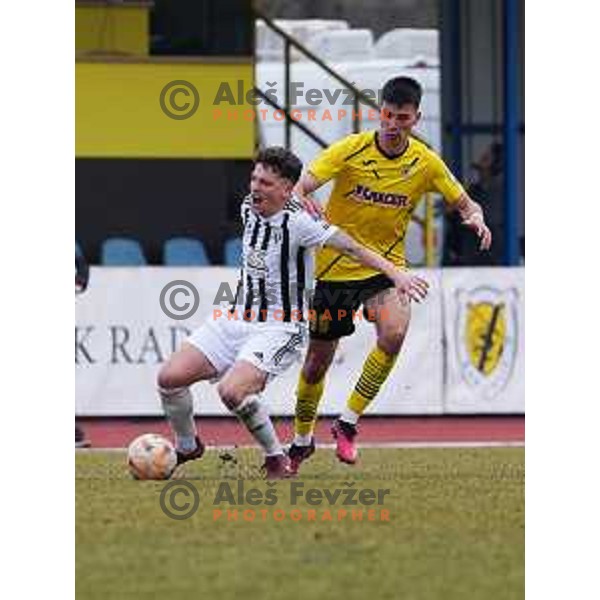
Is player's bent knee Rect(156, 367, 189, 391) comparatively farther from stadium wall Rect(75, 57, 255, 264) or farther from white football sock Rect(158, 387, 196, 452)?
stadium wall Rect(75, 57, 255, 264)

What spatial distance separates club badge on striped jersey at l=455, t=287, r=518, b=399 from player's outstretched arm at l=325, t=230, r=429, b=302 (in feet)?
21.5

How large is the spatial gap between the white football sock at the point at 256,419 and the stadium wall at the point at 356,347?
5.79 metres

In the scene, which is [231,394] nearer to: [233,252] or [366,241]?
[366,241]

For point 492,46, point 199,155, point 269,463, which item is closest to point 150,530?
point 269,463

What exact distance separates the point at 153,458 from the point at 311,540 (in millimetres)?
2218

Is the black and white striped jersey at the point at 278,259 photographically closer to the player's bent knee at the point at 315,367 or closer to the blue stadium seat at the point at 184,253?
the player's bent knee at the point at 315,367

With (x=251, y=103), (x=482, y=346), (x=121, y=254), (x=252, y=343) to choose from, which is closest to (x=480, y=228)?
(x=252, y=343)

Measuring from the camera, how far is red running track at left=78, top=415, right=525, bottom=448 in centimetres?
1623

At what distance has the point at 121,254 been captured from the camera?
1923 cm

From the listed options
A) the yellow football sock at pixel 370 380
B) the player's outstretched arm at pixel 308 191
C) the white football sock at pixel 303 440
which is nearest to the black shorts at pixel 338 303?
the yellow football sock at pixel 370 380

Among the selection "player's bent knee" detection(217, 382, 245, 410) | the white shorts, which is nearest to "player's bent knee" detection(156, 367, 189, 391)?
the white shorts

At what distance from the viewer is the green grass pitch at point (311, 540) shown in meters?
8.77
